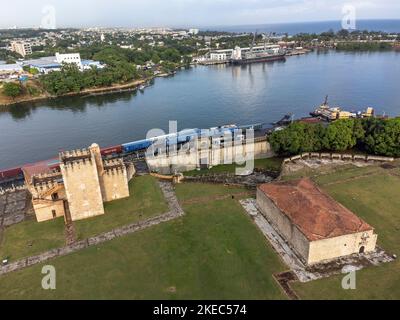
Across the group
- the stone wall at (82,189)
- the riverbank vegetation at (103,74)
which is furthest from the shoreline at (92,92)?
the stone wall at (82,189)

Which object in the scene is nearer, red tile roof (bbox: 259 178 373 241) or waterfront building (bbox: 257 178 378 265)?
waterfront building (bbox: 257 178 378 265)

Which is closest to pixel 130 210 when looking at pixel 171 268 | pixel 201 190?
pixel 201 190

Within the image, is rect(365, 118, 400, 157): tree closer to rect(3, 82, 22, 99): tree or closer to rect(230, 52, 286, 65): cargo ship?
rect(3, 82, 22, 99): tree

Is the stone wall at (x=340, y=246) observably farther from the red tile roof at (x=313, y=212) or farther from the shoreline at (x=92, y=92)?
the shoreline at (x=92, y=92)

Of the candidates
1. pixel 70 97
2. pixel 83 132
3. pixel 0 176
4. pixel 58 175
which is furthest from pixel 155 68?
pixel 58 175

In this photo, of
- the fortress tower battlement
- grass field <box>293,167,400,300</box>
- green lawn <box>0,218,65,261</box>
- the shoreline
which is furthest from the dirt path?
the shoreline

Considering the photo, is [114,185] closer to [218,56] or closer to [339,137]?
[339,137]

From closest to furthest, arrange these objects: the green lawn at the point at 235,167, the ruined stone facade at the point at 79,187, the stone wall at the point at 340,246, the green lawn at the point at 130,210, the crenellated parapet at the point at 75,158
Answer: the stone wall at the point at 340,246 < the crenellated parapet at the point at 75,158 < the ruined stone facade at the point at 79,187 < the green lawn at the point at 130,210 < the green lawn at the point at 235,167
